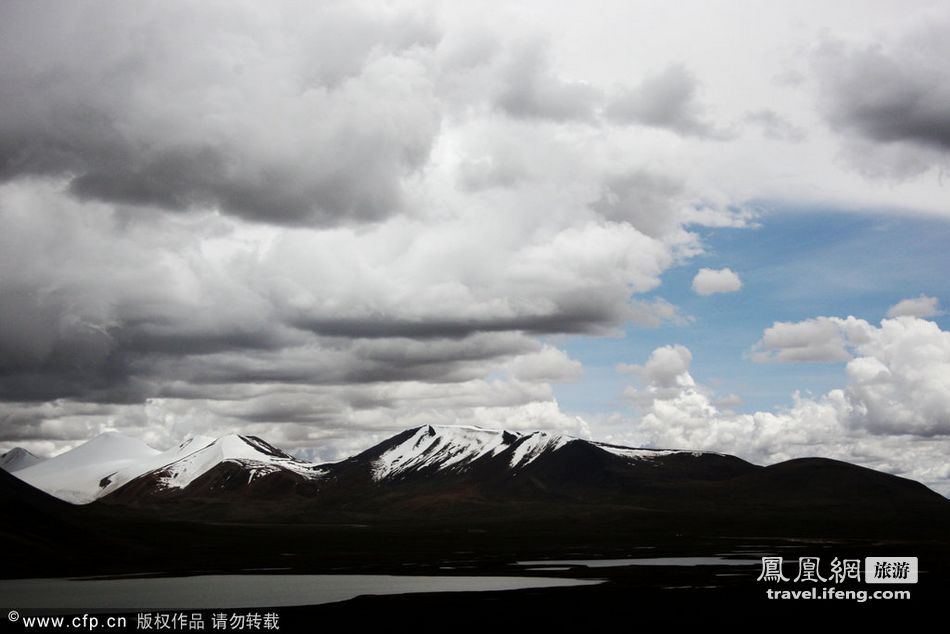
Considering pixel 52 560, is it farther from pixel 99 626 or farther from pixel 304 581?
pixel 99 626

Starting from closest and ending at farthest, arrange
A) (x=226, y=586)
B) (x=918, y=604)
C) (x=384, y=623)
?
(x=384, y=623) → (x=918, y=604) → (x=226, y=586)

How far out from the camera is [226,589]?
11119 cm

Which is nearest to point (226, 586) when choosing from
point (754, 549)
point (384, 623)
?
point (384, 623)

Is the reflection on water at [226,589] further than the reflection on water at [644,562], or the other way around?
the reflection on water at [644,562]

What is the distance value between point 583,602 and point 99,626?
43.6m

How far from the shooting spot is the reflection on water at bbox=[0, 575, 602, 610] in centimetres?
9519

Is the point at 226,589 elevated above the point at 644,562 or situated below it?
below

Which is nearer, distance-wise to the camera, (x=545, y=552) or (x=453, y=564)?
(x=453, y=564)

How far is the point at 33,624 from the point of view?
79.4 m

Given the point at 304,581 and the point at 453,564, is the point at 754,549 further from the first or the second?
the point at 304,581

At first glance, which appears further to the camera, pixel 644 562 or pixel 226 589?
pixel 644 562

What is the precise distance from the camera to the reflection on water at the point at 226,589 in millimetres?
95188

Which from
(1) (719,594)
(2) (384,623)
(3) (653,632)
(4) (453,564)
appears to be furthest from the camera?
(4) (453,564)

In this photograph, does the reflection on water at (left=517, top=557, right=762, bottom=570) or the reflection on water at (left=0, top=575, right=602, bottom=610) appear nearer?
the reflection on water at (left=0, top=575, right=602, bottom=610)
